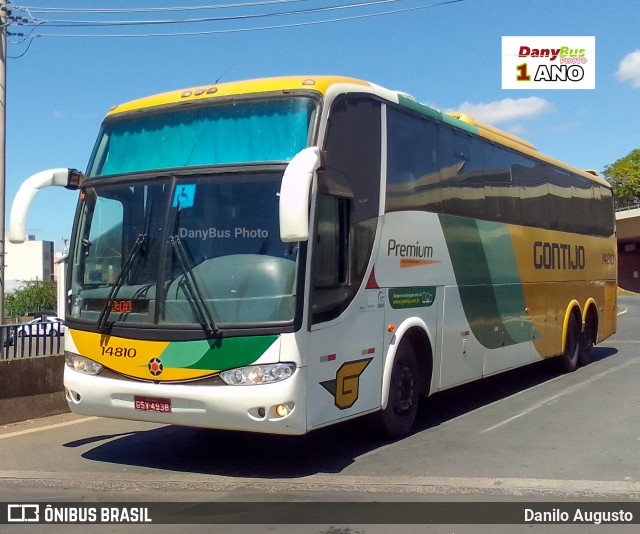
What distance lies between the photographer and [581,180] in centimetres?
1525

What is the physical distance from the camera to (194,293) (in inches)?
263

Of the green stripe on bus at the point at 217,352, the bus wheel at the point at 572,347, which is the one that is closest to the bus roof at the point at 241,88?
the green stripe on bus at the point at 217,352

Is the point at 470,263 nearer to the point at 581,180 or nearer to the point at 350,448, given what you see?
the point at 350,448

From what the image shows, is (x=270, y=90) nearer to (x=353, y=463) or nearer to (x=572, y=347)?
(x=353, y=463)

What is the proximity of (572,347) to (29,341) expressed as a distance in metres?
9.61

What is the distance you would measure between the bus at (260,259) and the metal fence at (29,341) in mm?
3080

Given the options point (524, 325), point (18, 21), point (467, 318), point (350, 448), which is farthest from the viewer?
point (18, 21)

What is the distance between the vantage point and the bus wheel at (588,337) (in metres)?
15.1

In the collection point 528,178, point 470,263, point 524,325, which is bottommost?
point 524,325

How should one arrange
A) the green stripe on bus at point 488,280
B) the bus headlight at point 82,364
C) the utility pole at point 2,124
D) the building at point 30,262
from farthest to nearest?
the building at point 30,262, the utility pole at point 2,124, the green stripe on bus at point 488,280, the bus headlight at point 82,364

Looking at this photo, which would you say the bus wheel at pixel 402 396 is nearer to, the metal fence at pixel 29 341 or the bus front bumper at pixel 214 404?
the bus front bumper at pixel 214 404

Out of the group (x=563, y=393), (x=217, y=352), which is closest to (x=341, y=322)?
(x=217, y=352)

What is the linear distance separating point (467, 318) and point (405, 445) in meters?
2.29

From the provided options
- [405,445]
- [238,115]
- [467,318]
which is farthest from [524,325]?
[238,115]
